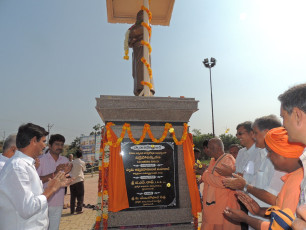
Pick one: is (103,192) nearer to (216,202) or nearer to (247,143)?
(216,202)

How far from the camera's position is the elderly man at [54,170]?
3716 millimetres

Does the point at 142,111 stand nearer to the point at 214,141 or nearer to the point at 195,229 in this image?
the point at 214,141

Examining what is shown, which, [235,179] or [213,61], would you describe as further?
[213,61]

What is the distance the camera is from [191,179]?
3.74 m

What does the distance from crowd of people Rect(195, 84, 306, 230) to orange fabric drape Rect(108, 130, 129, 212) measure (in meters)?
1.33

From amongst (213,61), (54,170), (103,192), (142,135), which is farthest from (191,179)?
(213,61)

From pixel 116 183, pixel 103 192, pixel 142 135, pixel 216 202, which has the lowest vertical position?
pixel 216 202

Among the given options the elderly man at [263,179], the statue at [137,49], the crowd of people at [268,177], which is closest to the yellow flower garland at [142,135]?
the crowd of people at [268,177]

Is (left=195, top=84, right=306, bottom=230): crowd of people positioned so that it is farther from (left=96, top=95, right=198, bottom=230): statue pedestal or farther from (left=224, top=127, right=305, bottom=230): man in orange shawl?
(left=96, top=95, right=198, bottom=230): statue pedestal

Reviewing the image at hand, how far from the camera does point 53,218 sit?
3.75 m

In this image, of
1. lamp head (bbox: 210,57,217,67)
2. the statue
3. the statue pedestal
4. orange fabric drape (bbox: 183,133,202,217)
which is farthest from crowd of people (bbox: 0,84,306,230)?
lamp head (bbox: 210,57,217,67)

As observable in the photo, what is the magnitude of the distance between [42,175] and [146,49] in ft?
10.0

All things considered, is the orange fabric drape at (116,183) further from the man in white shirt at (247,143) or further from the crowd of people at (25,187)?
the man in white shirt at (247,143)

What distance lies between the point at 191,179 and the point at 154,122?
1140 mm
